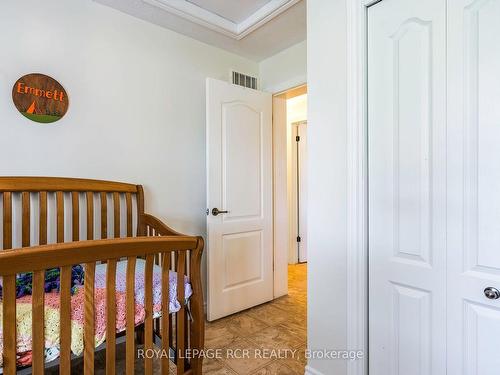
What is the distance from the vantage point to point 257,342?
2066mm

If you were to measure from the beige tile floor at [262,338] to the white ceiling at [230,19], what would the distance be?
7.89 feet

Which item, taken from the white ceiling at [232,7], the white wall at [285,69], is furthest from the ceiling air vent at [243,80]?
the white ceiling at [232,7]

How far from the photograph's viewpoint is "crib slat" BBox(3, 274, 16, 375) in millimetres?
844

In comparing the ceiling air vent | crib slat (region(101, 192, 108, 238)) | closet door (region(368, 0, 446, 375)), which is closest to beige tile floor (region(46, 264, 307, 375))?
closet door (region(368, 0, 446, 375))

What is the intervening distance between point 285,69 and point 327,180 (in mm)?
1630

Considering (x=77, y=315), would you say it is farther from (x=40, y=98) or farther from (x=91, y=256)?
(x=40, y=98)

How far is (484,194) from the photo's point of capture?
1.05 metres

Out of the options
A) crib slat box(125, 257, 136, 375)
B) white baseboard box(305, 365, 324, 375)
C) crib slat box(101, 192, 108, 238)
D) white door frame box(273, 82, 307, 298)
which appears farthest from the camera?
white door frame box(273, 82, 307, 298)

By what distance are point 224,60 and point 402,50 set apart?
6.07 ft

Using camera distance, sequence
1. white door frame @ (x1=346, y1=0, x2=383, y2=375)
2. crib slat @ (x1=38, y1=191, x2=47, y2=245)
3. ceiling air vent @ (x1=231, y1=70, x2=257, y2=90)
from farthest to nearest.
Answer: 1. ceiling air vent @ (x1=231, y1=70, x2=257, y2=90)
2. crib slat @ (x1=38, y1=191, x2=47, y2=245)
3. white door frame @ (x1=346, y1=0, x2=383, y2=375)

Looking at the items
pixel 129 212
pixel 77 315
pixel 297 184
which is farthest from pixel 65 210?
pixel 297 184

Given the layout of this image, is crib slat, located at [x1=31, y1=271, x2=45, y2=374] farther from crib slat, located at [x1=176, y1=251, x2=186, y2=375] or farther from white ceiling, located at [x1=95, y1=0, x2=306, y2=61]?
white ceiling, located at [x1=95, y1=0, x2=306, y2=61]

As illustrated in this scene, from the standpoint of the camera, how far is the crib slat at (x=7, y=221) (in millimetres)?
1608

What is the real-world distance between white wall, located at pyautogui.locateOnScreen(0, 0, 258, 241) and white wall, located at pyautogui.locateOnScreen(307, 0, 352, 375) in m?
1.25
